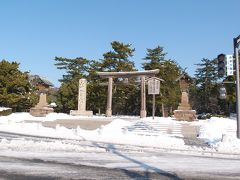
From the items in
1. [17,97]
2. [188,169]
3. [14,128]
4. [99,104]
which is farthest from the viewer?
[99,104]

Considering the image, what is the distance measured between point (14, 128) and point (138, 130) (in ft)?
26.0

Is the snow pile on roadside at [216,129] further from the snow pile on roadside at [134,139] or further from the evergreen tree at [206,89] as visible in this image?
the evergreen tree at [206,89]

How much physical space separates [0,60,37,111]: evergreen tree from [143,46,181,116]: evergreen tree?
51.5ft

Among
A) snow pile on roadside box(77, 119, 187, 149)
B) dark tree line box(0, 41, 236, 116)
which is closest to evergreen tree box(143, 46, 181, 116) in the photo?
dark tree line box(0, 41, 236, 116)

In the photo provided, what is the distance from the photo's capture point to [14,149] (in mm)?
11930

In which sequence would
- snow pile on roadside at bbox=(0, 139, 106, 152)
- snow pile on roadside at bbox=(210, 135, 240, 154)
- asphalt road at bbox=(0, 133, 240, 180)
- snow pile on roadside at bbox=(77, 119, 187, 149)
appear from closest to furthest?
asphalt road at bbox=(0, 133, 240, 180), snow pile on roadside at bbox=(0, 139, 106, 152), snow pile on roadside at bbox=(210, 135, 240, 154), snow pile on roadside at bbox=(77, 119, 187, 149)

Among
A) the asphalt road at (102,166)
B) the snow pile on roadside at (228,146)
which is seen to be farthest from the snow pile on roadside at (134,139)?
the asphalt road at (102,166)

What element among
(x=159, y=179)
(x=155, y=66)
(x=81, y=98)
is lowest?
(x=159, y=179)

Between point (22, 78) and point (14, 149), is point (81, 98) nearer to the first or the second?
point (22, 78)

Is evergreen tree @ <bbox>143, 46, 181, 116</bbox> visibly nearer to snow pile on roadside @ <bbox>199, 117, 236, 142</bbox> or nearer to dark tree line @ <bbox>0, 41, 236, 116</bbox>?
dark tree line @ <bbox>0, 41, 236, 116</bbox>

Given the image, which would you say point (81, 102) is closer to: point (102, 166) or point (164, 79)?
point (164, 79)

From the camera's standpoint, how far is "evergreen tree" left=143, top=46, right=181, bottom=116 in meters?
45.4

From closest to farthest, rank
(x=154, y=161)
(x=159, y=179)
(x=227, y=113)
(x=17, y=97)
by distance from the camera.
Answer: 1. (x=159, y=179)
2. (x=154, y=161)
3. (x=17, y=97)
4. (x=227, y=113)

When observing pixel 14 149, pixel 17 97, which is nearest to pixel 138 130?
pixel 14 149
